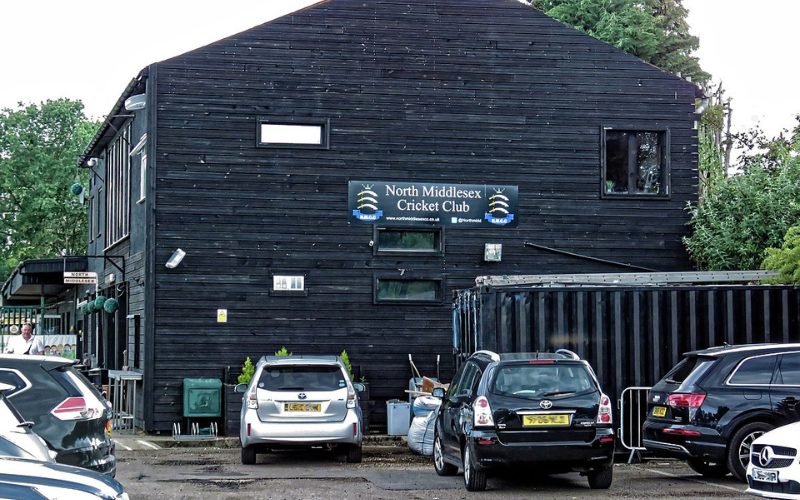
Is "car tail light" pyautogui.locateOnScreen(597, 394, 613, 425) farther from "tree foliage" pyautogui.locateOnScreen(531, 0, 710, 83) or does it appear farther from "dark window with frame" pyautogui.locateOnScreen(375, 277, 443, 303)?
"tree foliage" pyautogui.locateOnScreen(531, 0, 710, 83)

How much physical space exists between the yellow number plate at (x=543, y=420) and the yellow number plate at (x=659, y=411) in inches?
76.3

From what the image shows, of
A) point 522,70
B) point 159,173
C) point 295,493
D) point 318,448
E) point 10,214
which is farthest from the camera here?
point 10,214

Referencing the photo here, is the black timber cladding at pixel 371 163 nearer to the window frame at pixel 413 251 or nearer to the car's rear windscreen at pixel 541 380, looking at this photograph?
the window frame at pixel 413 251

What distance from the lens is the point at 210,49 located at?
24172 millimetres

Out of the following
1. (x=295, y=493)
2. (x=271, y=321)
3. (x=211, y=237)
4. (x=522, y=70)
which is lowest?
(x=295, y=493)

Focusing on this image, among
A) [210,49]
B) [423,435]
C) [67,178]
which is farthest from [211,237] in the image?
[67,178]

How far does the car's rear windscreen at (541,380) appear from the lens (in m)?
14.5

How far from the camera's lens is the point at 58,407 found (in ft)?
37.9

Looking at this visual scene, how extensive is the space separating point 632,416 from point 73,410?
359 inches

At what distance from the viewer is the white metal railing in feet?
58.9

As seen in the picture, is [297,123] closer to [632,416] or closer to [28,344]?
[28,344]

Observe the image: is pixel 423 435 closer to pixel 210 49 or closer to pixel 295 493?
pixel 295 493

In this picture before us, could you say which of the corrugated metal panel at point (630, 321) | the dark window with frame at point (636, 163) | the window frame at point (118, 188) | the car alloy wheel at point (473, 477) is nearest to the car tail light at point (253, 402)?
the corrugated metal panel at point (630, 321)

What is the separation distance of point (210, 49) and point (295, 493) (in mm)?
12098
